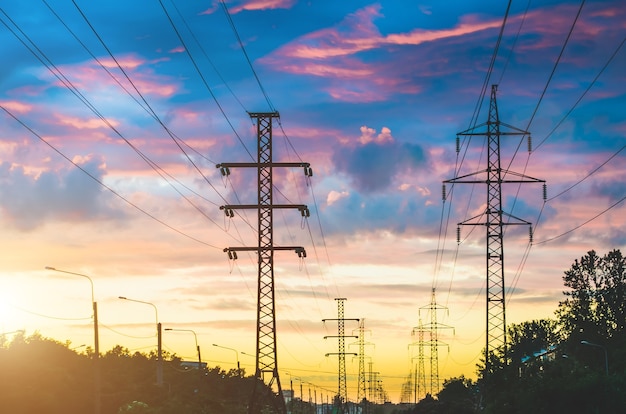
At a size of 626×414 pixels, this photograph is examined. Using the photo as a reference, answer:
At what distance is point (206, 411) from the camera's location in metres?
118

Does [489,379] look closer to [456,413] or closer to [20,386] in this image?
[456,413]

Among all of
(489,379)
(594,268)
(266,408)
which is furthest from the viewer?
(594,268)

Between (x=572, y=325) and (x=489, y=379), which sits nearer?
(x=489, y=379)

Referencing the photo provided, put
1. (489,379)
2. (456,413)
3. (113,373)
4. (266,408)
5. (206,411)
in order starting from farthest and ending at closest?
(113,373), (456,413), (266,408), (206,411), (489,379)

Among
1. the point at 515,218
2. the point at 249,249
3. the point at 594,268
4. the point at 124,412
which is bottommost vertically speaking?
the point at 124,412

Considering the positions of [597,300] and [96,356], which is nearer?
[96,356]

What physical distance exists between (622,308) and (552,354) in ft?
59.4

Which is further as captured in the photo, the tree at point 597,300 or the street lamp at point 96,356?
the tree at point 597,300

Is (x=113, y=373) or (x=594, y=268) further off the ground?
(x=594, y=268)

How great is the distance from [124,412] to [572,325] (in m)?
120

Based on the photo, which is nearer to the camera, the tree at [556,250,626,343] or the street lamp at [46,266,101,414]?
the street lamp at [46,266,101,414]

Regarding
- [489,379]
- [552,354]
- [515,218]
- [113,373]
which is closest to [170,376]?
[113,373]

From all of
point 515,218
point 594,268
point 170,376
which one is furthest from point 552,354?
point 515,218

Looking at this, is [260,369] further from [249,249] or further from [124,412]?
[124,412]
